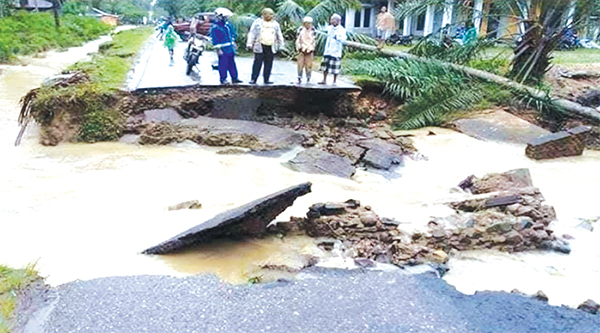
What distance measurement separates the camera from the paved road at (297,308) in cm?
396

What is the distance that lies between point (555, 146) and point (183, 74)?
317 inches

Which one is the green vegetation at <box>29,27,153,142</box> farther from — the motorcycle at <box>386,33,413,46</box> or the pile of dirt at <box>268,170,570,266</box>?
the motorcycle at <box>386,33,413,46</box>

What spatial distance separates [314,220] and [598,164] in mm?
6773

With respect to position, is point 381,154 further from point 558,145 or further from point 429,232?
point 429,232

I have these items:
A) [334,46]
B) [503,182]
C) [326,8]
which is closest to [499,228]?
[503,182]

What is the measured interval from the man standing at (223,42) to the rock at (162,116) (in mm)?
1320

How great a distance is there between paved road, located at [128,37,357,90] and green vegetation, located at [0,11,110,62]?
1289 centimetres

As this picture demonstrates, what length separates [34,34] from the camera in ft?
108

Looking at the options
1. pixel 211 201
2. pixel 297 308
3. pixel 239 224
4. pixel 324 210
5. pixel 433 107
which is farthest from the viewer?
pixel 433 107

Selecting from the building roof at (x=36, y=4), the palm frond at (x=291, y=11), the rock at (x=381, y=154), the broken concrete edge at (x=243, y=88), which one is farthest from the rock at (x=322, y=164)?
the building roof at (x=36, y=4)

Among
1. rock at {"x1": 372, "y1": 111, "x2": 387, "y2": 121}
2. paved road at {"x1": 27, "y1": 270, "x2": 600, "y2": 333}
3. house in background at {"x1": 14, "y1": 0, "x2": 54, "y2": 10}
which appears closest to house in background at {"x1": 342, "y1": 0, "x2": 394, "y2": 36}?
rock at {"x1": 372, "y1": 111, "x2": 387, "y2": 121}

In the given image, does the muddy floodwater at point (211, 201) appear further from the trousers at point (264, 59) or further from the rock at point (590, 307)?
the trousers at point (264, 59)

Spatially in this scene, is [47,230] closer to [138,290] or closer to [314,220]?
[138,290]

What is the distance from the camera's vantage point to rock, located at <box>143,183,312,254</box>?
5.66 m
